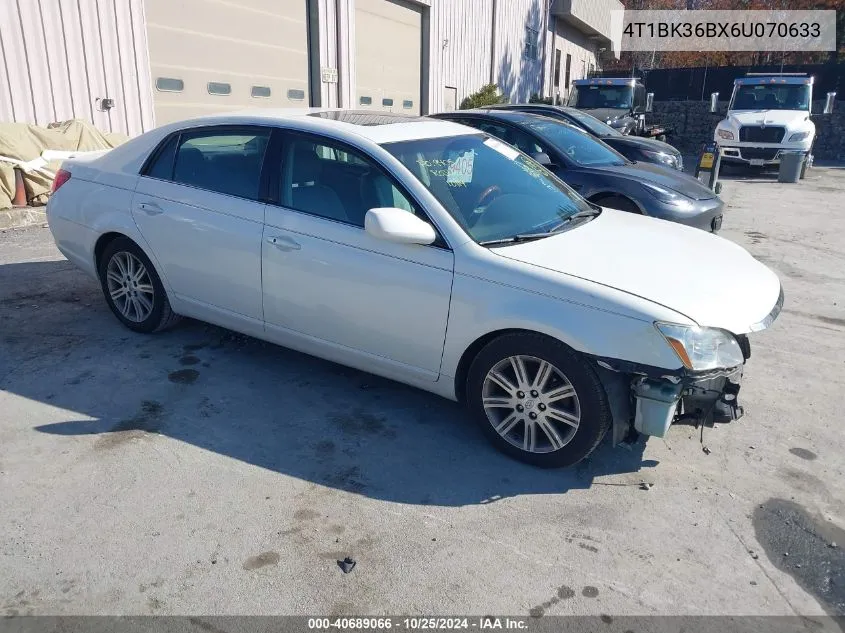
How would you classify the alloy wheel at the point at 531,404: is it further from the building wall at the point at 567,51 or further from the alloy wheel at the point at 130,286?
the building wall at the point at 567,51

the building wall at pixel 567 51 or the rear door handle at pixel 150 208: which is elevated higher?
the building wall at pixel 567 51

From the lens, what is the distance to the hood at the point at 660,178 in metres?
7.12

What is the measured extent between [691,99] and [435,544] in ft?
89.8

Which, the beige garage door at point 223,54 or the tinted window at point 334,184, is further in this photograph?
the beige garage door at point 223,54

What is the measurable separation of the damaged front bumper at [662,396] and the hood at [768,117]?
15.1 meters

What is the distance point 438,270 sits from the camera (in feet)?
11.4

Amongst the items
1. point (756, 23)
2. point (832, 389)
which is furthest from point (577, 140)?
point (756, 23)

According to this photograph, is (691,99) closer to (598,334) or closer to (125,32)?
(125,32)

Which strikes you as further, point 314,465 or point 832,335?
point 832,335

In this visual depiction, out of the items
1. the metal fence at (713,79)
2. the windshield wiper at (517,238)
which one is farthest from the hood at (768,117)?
the windshield wiper at (517,238)

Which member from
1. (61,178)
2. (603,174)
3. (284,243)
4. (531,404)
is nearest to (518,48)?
(603,174)

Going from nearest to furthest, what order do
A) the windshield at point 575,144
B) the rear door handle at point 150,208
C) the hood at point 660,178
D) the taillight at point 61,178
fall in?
the rear door handle at point 150,208
the taillight at point 61,178
the hood at point 660,178
the windshield at point 575,144

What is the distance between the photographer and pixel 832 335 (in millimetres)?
5445

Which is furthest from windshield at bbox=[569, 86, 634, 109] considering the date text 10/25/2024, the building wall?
the date text 10/25/2024
